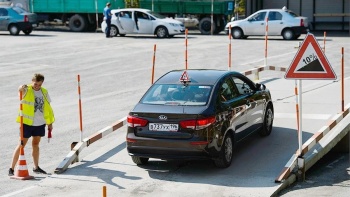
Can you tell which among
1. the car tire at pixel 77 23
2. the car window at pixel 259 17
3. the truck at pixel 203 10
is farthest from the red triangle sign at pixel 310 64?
the car tire at pixel 77 23

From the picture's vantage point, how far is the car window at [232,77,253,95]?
13435 mm

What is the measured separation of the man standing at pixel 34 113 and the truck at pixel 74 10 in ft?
104

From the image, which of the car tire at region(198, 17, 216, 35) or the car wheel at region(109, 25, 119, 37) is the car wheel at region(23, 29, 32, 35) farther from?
the car tire at region(198, 17, 216, 35)

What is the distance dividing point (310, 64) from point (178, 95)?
2.13 meters

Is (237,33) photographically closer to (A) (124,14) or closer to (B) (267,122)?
(A) (124,14)

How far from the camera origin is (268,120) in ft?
47.5

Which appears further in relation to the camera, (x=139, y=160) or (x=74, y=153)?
(x=74, y=153)

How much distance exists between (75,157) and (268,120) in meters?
3.85

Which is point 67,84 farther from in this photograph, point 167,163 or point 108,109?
point 167,163

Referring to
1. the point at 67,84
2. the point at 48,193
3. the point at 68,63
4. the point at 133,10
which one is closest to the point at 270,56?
the point at 68,63

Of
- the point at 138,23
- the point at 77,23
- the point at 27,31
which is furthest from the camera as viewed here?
the point at 77,23

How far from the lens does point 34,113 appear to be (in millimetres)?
12141

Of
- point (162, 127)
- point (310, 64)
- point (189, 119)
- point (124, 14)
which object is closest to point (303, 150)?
point (310, 64)

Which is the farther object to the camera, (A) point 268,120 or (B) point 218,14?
(B) point 218,14
